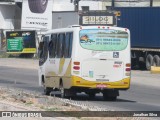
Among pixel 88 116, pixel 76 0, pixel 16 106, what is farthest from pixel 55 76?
pixel 76 0

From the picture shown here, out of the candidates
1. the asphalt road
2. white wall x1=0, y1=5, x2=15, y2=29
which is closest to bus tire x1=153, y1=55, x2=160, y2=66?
the asphalt road

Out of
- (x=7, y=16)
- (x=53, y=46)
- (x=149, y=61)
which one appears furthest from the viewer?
(x=7, y=16)

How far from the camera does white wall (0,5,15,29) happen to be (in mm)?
73312

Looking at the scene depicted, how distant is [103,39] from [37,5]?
4697 cm

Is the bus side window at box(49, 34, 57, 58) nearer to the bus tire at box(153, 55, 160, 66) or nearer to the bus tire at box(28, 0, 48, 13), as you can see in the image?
the bus tire at box(153, 55, 160, 66)

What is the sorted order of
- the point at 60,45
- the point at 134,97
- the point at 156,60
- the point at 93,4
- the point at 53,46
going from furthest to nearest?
1. the point at 93,4
2. the point at 156,60
3. the point at 134,97
4. the point at 53,46
5. the point at 60,45

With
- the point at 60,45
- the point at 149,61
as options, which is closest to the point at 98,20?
the point at 149,61

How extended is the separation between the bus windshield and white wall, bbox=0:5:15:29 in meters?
49.9

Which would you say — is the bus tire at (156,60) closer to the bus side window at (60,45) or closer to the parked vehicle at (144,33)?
the parked vehicle at (144,33)

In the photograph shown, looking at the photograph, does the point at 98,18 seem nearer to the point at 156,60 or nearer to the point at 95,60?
the point at 156,60

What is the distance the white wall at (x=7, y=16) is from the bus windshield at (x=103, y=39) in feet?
164

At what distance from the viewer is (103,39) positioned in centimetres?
2350

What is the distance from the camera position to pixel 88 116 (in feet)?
50.3

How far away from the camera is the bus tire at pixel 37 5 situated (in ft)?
229
